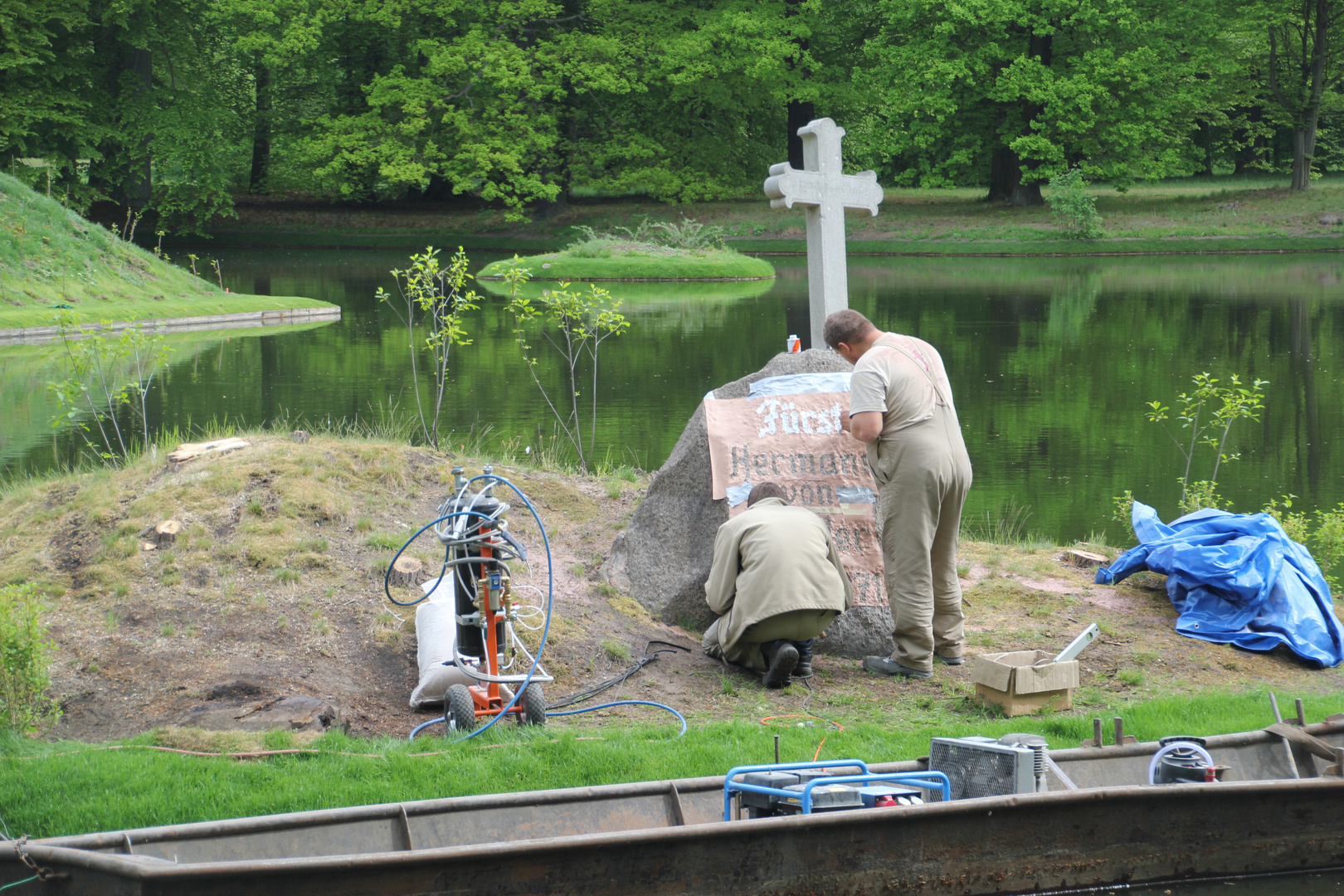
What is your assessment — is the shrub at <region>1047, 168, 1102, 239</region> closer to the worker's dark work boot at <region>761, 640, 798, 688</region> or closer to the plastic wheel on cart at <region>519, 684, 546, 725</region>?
the worker's dark work boot at <region>761, 640, 798, 688</region>

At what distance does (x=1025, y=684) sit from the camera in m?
→ 5.89

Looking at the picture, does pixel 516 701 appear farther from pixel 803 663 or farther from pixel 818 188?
pixel 818 188

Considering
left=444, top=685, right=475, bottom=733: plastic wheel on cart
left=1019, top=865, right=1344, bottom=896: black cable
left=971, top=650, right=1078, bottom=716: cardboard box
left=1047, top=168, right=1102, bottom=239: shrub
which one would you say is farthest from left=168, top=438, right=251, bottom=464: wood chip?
left=1047, top=168, right=1102, bottom=239: shrub

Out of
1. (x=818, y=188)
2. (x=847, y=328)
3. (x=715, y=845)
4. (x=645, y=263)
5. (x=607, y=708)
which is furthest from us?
(x=645, y=263)

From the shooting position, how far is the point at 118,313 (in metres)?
21.0

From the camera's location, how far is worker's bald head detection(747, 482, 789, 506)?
6758mm

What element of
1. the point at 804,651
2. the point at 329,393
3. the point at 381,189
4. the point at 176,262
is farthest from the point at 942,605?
the point at 381,189

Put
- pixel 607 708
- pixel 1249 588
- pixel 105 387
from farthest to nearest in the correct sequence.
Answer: pixel 105 387 < pixel 1249 588 < pixel 607 708

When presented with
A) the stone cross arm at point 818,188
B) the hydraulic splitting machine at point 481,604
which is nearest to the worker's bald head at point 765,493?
the hydraulic splitting machine at point 481,604

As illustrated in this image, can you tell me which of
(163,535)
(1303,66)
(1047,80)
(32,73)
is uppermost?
A: (32,73)

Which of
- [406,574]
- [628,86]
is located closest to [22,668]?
[406,574]

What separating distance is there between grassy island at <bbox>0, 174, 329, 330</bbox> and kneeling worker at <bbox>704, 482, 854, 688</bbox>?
16.7 meters

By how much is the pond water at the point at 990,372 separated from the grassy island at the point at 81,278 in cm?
168

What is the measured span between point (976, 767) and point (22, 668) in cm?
399
